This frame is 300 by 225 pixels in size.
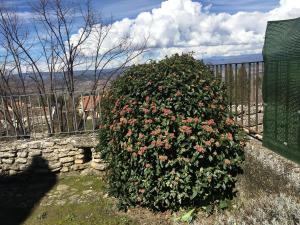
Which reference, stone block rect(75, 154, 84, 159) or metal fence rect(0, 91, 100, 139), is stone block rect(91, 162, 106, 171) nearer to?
stone block rect(75, 154, 84, 159)

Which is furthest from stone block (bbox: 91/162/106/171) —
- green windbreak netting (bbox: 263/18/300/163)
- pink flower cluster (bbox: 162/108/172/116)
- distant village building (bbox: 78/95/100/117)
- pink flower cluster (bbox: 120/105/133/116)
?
green windbreak netting (bbox: 263/18/300/163)

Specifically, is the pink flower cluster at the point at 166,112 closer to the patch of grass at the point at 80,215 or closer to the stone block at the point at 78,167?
the patch of grass at the point at 80,215

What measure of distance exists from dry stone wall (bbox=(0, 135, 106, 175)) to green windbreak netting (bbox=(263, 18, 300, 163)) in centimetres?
404

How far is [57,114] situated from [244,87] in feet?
14.7

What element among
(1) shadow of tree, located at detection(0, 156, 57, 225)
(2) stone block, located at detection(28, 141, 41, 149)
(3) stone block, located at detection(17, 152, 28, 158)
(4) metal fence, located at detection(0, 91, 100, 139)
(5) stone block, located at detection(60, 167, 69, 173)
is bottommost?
(1) shadow of tree, located at detection(0, 156, 57, 225)

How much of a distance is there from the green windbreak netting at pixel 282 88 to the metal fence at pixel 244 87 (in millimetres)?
333

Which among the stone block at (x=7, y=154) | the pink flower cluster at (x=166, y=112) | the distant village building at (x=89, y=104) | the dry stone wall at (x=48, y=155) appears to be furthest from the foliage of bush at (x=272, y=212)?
the stone block at (x=7, y=154)

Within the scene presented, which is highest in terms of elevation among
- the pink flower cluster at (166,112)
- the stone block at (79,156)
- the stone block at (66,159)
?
the pink flower cluster at (166,112)

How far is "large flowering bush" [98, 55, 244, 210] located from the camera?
536 cm

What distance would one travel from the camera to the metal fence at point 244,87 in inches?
214

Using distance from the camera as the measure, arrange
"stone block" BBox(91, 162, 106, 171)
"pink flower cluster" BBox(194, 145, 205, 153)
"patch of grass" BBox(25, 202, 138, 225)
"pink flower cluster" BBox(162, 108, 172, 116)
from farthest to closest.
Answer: "stone block" BBox(91, 162, 106, 171), "patch of grass" BBox(25, 202, 138, 225), "pink flower cluster" BBox(162, 108, 172, 116), "pink flower cluster" BBox(194, 145, 205, 153)

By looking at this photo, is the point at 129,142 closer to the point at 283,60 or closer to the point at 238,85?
the point at 238,85

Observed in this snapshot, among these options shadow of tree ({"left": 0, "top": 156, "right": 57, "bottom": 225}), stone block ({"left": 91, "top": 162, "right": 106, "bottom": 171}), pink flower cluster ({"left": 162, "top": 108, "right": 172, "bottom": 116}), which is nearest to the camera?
pink flower cluster ({"left": 162, "top": 108, "right": 172, "bottom": 116})

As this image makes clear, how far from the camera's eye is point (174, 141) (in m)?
5.42
